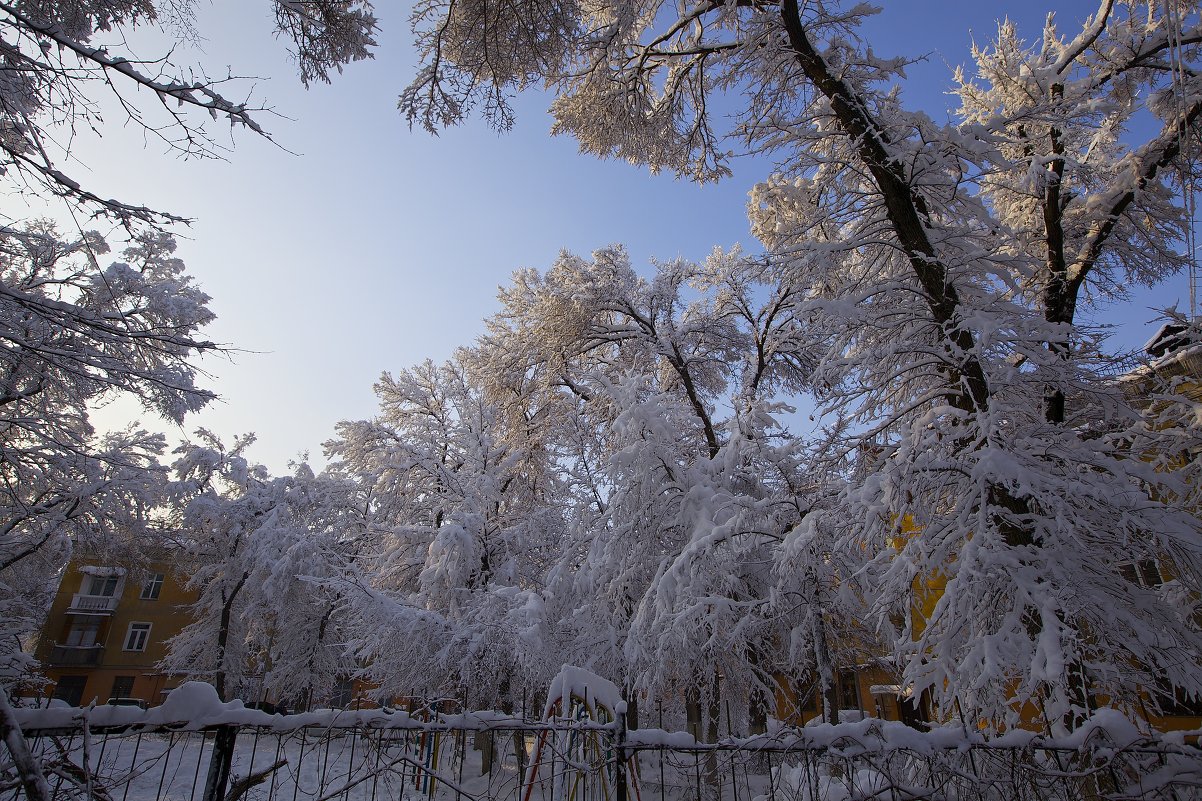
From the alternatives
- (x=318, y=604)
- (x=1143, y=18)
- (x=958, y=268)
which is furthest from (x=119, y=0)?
(x=318, y=604)

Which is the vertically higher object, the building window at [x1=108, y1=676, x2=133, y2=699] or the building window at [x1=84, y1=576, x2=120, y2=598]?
the building window at [x1=84, y1=576, x2=120, y2=598]

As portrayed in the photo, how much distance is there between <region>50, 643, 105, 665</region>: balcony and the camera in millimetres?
31875

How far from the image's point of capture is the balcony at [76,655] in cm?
3188

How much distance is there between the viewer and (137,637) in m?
34.5

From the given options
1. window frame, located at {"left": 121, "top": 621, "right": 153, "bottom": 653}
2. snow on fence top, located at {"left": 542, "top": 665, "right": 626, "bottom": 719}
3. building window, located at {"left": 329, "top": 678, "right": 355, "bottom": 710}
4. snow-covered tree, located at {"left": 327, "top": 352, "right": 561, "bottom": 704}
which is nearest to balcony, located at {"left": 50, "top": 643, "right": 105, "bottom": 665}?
window frame, located at {"left": 121, "top": 621, "right": 153, "bottom": 653}

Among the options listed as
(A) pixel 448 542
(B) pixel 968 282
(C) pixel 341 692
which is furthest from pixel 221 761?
(C) pixel 341 692

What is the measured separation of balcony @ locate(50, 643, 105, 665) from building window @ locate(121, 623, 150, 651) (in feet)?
4.08

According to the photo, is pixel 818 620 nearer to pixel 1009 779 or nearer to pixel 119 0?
→ pixel 1009 779

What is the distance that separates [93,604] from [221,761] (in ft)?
139

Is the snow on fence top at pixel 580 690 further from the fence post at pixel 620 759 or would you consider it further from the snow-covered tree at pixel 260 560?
the snow-covered tree at pixel 260 560

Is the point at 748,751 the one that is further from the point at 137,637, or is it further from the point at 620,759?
the point at 137,637

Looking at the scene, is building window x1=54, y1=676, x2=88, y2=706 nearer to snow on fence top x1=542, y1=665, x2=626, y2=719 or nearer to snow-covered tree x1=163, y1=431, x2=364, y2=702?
snow-covered tree x1=163, y1=431, x2=364, y2=702

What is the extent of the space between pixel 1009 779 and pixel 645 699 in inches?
297

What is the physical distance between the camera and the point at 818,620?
8922 mm
